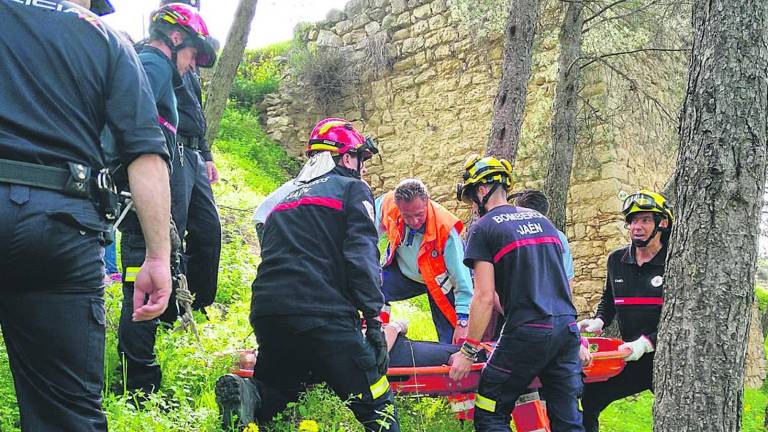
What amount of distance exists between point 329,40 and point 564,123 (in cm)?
609

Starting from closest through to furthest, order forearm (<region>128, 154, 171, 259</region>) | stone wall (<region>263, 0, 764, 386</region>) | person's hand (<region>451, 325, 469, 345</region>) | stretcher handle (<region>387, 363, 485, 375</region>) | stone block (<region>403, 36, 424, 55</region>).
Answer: forearm (<region>128, 154, 171, 259</region>) < stretcher handle (<region>387, 363, 485, 375</region>) < person's hand (<region>451, 325, 469, 345</region>) < stone wall (<region>263, 0, 764, 386</region>) < stone block (<region>403, 36, 424, 55</region>)

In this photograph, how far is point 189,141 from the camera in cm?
429

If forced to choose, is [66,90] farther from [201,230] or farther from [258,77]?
Result: [258,77]

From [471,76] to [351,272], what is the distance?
8229 mm

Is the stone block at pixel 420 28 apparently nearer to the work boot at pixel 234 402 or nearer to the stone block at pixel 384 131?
the stone block at pixel 384 131

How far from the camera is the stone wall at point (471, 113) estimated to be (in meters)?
9.27

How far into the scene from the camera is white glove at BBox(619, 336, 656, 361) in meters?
4.70

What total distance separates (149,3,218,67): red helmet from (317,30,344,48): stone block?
8933 mm

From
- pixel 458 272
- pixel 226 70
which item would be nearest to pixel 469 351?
pixel 458 272

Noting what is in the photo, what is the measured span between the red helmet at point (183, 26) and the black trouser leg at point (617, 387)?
3387 mm

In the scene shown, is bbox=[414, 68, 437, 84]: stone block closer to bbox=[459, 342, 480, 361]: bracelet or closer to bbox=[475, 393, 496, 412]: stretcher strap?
bbox=[459, 342, 480, 361]: bracelet

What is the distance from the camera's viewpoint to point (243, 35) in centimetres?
752

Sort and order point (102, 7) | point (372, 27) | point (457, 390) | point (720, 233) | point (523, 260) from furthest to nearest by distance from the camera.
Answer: point (372, 27) → point (457, 390) → point (523, 260) → point (720, 233) → point (102, 7)

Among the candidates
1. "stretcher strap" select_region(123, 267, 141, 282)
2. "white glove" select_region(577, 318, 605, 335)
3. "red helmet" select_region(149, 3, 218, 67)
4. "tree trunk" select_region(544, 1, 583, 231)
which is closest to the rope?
"stretcher strap" select_region(123, 267, 141, 282)
